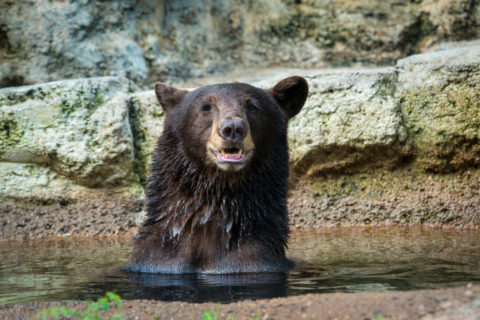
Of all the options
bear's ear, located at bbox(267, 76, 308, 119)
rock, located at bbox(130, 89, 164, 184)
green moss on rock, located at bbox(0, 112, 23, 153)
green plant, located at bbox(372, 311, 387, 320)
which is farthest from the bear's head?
green moss on rock, located at bbox(0, 112, 23, 153)

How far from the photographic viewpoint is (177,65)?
36.7ft

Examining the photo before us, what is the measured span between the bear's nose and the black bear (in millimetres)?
246

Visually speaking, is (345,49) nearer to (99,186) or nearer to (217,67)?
(217,67)

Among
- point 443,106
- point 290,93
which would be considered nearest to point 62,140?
point 290,93

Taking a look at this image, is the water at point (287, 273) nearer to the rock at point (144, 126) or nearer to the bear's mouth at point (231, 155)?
the bear's mouth at point (231, 155)

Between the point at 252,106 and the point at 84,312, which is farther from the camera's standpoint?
the point at 252,106

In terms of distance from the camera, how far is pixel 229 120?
5297 mm

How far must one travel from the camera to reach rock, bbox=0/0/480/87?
1034 cm

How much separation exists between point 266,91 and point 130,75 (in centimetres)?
473

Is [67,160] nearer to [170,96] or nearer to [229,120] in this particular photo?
[170,96]

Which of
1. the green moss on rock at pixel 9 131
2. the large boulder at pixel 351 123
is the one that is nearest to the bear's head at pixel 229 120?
the large boulder at pixel 351 123

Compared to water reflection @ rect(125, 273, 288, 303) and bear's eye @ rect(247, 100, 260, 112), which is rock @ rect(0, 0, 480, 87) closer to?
bear's eye @ rect(247, 100, 260, 112)

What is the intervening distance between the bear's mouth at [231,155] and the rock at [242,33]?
17.5 ft

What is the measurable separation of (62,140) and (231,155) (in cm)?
397
